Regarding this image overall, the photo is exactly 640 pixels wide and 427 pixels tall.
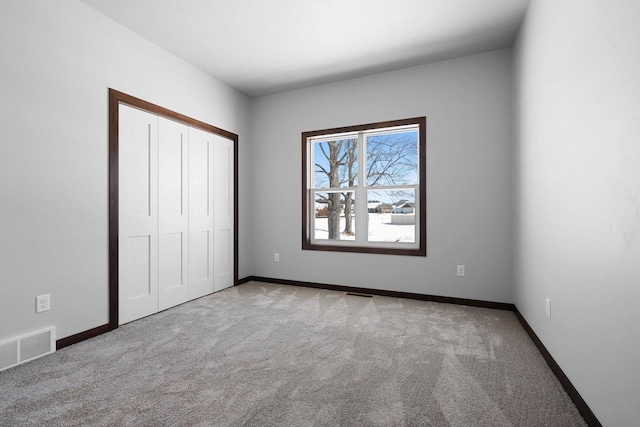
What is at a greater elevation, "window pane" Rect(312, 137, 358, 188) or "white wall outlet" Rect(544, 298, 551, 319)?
"window pane" Rect(312, 137, 358, 188)

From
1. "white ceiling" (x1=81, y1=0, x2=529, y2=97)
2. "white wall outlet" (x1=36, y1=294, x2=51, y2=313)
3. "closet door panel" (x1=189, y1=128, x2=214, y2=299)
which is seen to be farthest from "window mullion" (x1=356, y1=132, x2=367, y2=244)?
"white wall outlet" (x1=36, y1=294, x2=51, y2=313)

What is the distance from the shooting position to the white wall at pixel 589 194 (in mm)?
1176

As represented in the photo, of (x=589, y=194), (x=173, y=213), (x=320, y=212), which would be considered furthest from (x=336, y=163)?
(x=589, y=194)

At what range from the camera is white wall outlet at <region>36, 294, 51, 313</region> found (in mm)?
2213

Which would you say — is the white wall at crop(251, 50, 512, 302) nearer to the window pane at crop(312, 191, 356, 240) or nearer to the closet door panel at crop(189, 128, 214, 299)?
the window pane at crop(312, 191, 356, 240)

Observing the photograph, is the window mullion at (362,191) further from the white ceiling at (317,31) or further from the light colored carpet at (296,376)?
the light colored carpet at (296,376)

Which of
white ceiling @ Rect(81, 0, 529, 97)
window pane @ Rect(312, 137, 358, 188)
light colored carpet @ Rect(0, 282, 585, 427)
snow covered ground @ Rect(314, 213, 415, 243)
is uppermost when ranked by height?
white ceiling @ Rect(81, 0, 529, 97)

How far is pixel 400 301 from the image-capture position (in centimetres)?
353

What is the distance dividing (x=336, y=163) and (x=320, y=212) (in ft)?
2.33

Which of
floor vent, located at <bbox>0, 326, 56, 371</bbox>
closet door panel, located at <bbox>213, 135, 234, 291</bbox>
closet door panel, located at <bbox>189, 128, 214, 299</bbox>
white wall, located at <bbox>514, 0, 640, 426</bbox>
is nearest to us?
white wall, located at <bbox>514, 0, 640, 426</bbox>

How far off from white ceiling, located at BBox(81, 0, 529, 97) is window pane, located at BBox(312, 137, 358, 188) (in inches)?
35.3

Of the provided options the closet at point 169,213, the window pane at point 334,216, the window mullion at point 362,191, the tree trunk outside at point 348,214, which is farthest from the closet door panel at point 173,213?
the window mullion at point 362,191

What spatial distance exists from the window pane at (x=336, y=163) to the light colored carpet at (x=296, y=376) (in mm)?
1863

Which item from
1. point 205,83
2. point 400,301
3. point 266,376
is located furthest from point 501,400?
point 205,83
